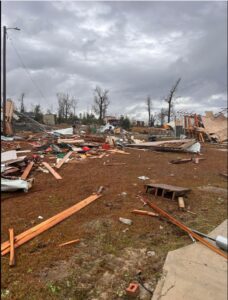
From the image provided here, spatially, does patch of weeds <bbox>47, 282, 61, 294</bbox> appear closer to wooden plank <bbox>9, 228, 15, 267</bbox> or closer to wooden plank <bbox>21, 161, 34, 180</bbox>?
wooden plank <bbox>9, 228, 15, 267</bbox>

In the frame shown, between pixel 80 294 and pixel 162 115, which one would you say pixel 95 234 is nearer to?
pixel 80 294

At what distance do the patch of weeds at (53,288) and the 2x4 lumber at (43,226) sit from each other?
1144 millimetres

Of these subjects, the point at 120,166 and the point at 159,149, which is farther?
the point at 159,149

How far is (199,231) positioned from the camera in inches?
227

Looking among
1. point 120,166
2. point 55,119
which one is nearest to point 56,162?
point 120,166

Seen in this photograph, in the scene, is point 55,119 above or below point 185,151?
above

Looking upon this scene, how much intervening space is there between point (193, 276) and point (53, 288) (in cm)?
204

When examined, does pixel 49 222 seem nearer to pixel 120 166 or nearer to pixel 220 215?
pixel 220 215

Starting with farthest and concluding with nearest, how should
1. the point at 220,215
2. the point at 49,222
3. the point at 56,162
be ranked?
the point at 56,162 < the point at 220,215 < the point at 49,222

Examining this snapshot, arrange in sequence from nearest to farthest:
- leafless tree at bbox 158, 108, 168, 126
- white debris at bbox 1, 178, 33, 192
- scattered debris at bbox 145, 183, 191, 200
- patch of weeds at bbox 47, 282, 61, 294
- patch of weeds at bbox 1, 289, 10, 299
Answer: patch of weeds at bbox 1, 289, 10, 299 → patch of weeds at bbox 47, 282, 61, 294 → scattered debris at bbox 145, 183, 191, 200 → white debris at bbox 1, 178, 33, 192 → leafless tree at bbox 158, 108, 168, 126

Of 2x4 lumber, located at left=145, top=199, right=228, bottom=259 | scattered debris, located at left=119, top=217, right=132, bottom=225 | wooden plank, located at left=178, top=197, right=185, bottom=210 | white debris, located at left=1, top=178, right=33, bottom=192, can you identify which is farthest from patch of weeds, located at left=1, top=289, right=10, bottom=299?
wooden plank, located at left=178, top=197, right=185, bottom=210

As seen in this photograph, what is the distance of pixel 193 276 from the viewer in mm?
4316

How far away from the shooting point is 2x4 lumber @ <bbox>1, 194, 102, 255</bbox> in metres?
4.71

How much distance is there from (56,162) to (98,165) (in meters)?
1.71
